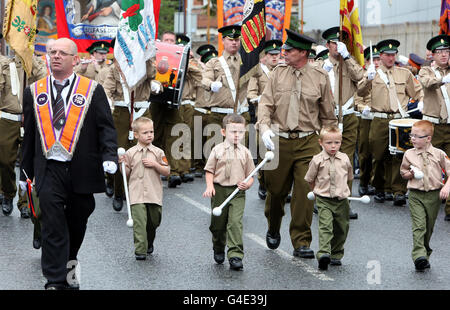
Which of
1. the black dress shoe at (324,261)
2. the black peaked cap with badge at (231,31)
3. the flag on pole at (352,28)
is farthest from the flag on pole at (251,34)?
the black peaked cap with badge at (231,31)

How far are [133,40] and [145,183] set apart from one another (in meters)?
2.95

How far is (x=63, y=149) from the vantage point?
7246mm

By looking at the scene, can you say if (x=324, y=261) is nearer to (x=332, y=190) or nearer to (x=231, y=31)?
(x=332, y=190)

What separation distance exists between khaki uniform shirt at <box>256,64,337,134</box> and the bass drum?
5216mm

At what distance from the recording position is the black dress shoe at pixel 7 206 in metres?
11.7

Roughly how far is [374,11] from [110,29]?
67.0 ft

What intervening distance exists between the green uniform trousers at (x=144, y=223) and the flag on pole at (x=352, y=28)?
340cm

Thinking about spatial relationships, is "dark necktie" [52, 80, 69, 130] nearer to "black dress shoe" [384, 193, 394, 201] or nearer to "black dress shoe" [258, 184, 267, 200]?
"black dress shoe" [258, 184, 267, 200]

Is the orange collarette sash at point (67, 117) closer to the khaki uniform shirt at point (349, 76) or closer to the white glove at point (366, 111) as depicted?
the khaki uniform shirt at point (349, 76)

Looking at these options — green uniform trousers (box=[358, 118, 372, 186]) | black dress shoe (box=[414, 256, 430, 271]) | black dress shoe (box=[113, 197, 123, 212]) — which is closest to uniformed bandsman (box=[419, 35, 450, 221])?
green uniform trousers (box=[358, 118, 372, 186])

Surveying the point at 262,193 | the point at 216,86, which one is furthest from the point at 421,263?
the point at 216,86

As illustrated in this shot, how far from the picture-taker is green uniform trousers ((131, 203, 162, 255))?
9031 mm
